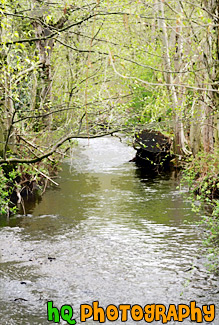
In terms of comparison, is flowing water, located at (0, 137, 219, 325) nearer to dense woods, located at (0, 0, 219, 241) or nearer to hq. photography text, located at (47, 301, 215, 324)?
hq. photography text, located at (47, 301, 215, 324)

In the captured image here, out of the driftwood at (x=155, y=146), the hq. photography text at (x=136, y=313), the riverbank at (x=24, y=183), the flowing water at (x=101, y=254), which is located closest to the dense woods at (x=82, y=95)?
the riverbank at (x=24, y=183)

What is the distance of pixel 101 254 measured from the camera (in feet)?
37.3

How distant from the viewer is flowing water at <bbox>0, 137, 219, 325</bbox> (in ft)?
28.6

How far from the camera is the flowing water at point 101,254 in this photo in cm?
873

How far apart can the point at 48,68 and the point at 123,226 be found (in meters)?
9.20

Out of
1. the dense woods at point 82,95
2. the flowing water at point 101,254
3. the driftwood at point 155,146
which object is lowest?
the flowing water at point 101,254

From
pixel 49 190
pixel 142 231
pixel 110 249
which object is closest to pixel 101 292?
pixel 110 249

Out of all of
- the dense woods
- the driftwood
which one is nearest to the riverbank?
the dense woods

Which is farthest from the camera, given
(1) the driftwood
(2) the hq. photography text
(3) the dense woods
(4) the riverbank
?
(1) the driftwood

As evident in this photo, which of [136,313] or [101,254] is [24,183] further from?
[136,313]

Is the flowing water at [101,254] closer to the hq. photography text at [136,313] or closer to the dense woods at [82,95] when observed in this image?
the hq. photography text at [136,313]

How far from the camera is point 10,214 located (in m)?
15.8

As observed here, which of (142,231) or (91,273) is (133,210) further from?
(91,273)

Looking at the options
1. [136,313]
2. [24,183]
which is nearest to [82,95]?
[24,183]
